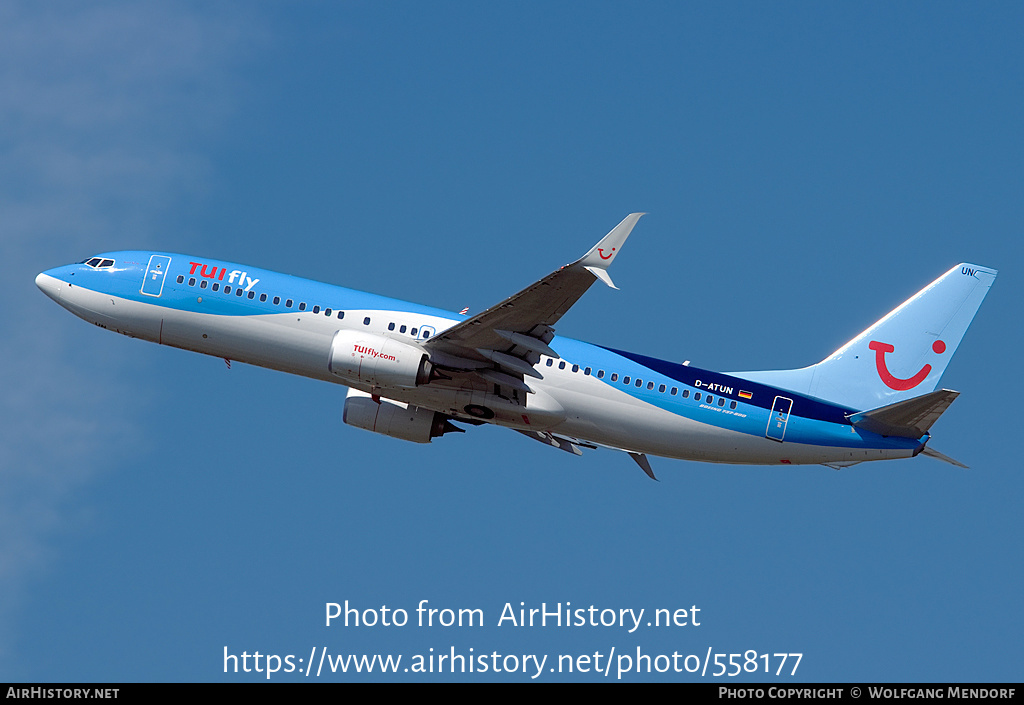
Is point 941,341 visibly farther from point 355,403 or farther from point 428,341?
point 355,403

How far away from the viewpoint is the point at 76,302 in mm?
45281

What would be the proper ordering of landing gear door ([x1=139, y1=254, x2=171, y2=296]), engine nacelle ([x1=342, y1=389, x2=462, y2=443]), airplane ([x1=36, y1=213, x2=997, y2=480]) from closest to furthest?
airplane ([x1=36, y1=213, x2=997, y2=480]) < landing gear door ([x1=139, y1=254, x2=171, y2=296]) < engine nacelle ([x1=342, y1=389, x2=462, y2=443])

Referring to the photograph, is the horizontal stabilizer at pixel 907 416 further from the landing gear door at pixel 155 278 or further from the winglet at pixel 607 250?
the landing gear door at pixel 155 278

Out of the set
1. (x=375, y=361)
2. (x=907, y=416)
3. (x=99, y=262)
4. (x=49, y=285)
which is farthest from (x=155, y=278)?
(x=907, y=416)

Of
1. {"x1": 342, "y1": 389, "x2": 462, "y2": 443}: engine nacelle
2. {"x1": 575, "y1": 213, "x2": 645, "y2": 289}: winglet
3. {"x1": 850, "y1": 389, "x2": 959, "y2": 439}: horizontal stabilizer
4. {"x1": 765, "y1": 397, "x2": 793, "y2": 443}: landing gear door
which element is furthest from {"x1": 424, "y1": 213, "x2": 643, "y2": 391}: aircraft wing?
{"x1": 850, "y1": 389, "x2": 959, "y2": 439}: horizontal stabilizer

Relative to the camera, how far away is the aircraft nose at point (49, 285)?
45.8 meters

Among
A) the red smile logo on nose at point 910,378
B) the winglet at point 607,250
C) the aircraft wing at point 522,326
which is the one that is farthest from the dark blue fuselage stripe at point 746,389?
the winglet at point 607,250

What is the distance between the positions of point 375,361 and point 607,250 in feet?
31.2

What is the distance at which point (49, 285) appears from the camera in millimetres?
46031

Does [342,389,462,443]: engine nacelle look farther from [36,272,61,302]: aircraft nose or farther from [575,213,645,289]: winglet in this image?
[36,272,61,302]: aircraft nose

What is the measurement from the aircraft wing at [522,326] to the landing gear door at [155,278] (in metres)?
10.6

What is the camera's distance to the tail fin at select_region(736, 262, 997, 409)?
45250 mm

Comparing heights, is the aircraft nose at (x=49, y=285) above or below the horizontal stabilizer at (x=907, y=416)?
above

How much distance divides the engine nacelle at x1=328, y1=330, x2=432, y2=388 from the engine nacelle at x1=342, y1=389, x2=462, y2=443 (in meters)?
4.32
